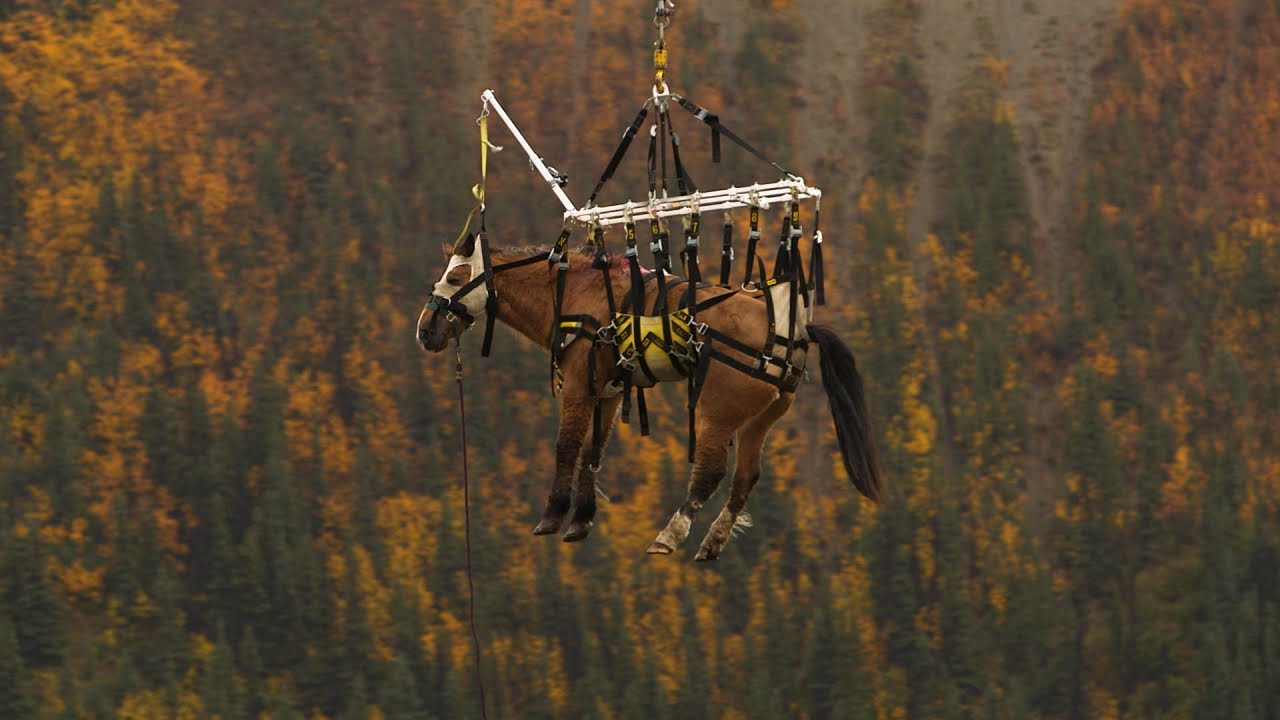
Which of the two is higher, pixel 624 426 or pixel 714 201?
pixel 714 201

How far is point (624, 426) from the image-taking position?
12612 cm

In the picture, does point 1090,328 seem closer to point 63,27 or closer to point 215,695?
point 215,695

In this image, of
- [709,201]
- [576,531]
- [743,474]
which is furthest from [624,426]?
[709,201]

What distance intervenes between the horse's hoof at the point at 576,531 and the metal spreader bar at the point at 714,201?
278cm

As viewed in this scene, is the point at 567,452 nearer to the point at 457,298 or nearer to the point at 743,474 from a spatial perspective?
the point at 743,474

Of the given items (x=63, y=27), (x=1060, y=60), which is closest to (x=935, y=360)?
(x=1060, y=60)

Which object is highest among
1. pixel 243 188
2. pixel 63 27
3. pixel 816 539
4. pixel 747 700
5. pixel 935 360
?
pixel 63 27

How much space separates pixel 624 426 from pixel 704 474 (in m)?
105

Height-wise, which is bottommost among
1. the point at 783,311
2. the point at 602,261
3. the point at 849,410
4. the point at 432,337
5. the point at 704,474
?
the point at 704,474

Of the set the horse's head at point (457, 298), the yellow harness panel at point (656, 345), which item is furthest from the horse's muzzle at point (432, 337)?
the yellow harness panel at point (656, 345)

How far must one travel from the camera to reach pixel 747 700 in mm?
128500

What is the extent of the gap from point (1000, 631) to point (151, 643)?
154 feet

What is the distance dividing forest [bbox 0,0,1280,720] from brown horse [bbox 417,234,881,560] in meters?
102

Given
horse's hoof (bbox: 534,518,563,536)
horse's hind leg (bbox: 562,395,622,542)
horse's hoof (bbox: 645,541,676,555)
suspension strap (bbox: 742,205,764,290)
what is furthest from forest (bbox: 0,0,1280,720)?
horse's hoof (bbox: 645,541,676,555)
